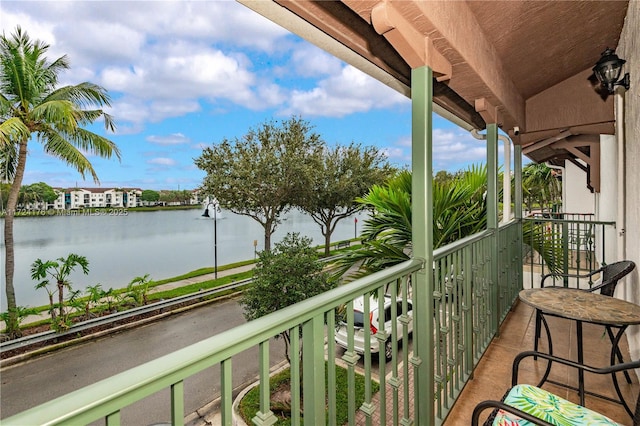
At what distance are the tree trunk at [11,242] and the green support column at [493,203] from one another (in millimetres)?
10091

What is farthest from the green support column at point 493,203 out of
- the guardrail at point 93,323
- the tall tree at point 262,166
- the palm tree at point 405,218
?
the tall tree at point 262,166

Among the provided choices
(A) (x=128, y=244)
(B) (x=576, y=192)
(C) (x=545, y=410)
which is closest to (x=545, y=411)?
(C) (x=545, y=410)

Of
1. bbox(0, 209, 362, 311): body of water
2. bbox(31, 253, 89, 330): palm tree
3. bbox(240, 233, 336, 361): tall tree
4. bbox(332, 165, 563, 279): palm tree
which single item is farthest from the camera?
bbox(0, 209, 362, 311): body of water

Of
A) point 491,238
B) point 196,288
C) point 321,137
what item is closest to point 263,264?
point 491,238

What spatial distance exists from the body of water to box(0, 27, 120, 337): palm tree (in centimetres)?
106

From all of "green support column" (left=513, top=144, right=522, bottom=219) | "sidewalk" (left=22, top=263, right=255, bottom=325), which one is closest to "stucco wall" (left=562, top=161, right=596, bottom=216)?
"green support column" (left=513, top=144, right=522, bottom=219)

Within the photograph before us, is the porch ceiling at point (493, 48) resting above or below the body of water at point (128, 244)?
above

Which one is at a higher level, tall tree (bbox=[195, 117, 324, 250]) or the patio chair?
tall tree (bbox=[195, 117, 324, 250])

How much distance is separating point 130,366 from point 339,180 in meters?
12.1

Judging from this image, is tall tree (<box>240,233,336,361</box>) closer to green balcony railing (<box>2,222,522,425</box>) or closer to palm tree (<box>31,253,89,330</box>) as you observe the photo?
green balcony railing (<box>2,222,522,425</box>)

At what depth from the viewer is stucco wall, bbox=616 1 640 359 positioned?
7.09ft

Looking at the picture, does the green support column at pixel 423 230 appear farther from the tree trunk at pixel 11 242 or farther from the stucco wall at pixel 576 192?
the stucco wall at pixel 576 192

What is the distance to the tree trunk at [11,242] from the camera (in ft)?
24.5

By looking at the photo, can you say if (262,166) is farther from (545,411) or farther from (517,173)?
(545,411)
